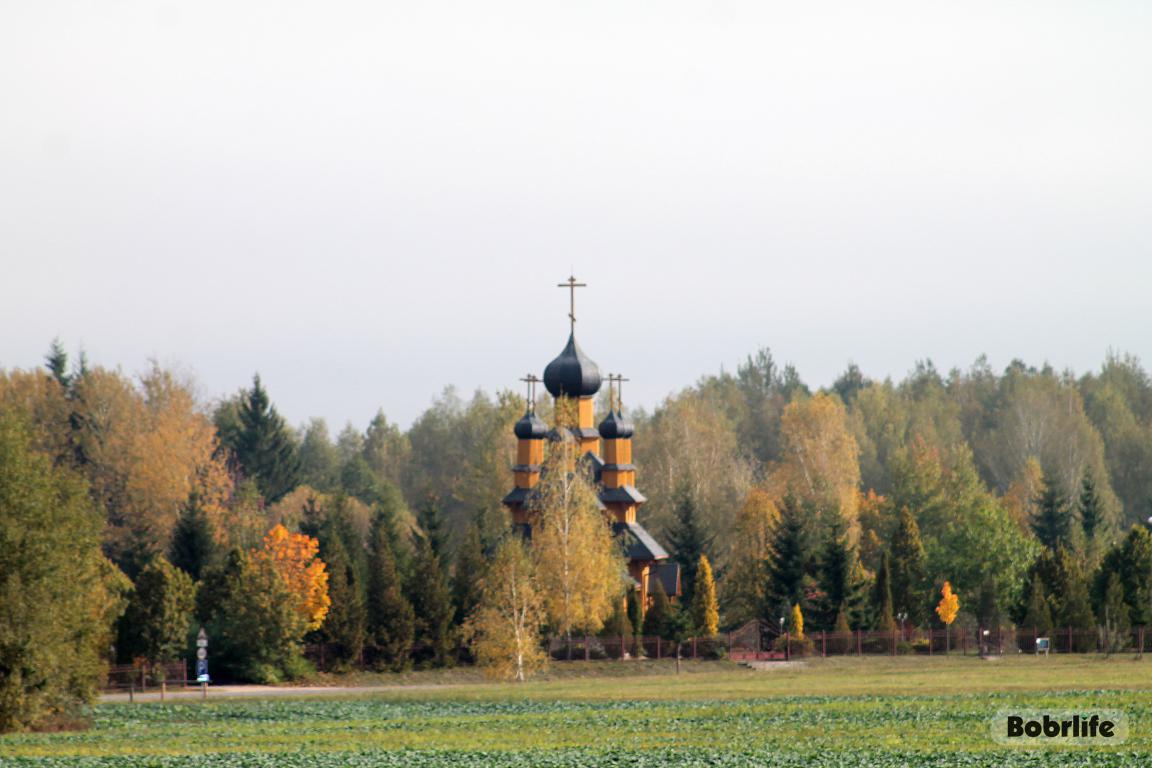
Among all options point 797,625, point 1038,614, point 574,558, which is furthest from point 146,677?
point 1038,614

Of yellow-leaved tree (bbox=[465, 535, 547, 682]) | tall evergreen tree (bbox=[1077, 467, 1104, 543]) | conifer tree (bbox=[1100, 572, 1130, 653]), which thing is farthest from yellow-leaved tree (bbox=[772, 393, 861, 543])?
yellow-leaved tree (bbox=[465, 535, 547, 682])

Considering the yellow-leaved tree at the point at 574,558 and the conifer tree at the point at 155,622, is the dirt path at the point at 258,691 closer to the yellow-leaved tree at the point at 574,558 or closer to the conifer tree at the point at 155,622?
the conifer tree at the point at 155,622

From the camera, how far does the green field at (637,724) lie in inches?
1310


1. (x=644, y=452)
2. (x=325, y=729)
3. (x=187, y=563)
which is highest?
(x=644, y=452)

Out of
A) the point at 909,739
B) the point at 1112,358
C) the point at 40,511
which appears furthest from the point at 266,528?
the point at 1112,358

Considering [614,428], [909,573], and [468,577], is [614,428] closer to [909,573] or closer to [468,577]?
[468,577]

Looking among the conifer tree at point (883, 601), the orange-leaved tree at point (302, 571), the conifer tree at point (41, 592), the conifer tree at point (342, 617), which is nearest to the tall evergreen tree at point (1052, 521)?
the conifer tree at point (883, 601)

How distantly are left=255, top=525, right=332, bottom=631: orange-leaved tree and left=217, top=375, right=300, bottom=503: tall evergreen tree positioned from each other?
39827 mm

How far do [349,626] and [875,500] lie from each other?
42.0 m

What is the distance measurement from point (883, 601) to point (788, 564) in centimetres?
411

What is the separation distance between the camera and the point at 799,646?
2766 inches

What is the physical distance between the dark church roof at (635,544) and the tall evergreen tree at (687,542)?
1.35 metres

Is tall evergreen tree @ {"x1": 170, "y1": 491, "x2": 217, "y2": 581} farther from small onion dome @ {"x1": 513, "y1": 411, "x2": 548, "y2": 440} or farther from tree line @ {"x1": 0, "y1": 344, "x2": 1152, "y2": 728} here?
small onion dome @ {"x1": 513, "y1": 411, "x2": 548, "y2": 440}

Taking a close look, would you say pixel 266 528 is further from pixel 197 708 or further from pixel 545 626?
pixel 197 708
